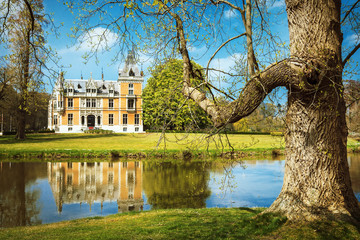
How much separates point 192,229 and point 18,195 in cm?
767

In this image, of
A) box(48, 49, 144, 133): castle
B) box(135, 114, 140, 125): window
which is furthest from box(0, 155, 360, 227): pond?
box(48, 49, 144, 133): castle

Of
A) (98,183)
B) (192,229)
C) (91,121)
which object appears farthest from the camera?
(91,121)

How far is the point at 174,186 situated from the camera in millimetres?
10797

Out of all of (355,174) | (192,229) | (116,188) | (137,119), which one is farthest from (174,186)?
(137,119)

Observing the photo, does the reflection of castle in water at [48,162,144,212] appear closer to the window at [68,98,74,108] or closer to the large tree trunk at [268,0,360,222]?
the large tree trunk at [268,0,360,222]

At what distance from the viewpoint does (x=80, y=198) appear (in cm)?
939

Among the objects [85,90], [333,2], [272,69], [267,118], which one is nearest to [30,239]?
[267,118]

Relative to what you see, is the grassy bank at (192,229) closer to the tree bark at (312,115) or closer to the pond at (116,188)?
the tree bark at (312,115)

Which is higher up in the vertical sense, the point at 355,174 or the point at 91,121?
the point at 91,121

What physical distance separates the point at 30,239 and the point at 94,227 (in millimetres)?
1176

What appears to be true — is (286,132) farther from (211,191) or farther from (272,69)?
(211,191)

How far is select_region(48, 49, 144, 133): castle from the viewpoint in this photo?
145 feet

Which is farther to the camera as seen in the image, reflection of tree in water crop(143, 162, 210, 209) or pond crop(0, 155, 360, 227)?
reflection of tree in water crop(143, 162, 210, 209)

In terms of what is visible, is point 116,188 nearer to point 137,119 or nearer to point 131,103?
point 137,119
